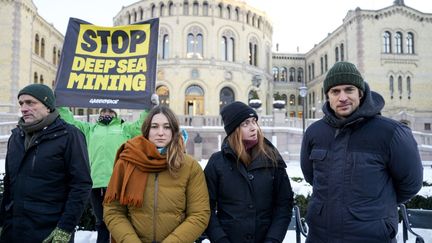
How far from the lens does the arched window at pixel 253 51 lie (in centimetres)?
3972

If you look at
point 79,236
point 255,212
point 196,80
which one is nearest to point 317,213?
point 255,212

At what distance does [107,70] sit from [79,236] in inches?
112

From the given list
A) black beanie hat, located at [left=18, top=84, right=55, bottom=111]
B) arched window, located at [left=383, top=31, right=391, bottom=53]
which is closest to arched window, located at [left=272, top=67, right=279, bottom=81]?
arched window, located at [left=383, top=31, right=391, bottom=53]

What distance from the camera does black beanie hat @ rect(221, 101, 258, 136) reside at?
342 centimetres

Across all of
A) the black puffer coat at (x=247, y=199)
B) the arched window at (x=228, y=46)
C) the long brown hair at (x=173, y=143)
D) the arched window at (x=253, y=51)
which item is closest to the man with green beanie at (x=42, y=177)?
the long brown hair at (x=173, y=143)

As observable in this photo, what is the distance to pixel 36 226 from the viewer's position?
336 centimetres

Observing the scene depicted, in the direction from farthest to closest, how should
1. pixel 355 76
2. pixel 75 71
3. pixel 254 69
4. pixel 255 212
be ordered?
pixel 254 69 → pixel 75 71 → pixel 255 212 → pixel 355 76

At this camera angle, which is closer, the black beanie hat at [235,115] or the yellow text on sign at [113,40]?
the black beanie hat at [235,115]

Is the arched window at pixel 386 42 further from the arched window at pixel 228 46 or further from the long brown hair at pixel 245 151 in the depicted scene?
the long brown hair at pixel 245 151

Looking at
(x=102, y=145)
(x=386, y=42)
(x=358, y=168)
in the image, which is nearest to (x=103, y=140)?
(x=102, y=145)

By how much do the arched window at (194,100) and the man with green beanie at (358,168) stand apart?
33064 mm

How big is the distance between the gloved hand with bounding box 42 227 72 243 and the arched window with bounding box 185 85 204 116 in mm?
32684

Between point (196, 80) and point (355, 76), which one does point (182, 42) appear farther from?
point (355, 76)

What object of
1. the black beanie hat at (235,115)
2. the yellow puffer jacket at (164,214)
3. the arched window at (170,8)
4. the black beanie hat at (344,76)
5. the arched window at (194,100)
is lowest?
the yellow puffer jacket at (164,214)
